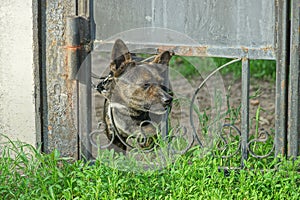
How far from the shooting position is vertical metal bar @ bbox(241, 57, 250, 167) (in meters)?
4.50

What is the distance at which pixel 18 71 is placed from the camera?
4984 millimetres

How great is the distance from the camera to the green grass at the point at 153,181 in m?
4.24

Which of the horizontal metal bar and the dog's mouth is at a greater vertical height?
the horizontal metal bar

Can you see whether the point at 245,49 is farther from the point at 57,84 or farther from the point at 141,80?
the point at 57,84

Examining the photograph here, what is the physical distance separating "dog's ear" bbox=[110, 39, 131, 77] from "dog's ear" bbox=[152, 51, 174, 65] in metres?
0.19

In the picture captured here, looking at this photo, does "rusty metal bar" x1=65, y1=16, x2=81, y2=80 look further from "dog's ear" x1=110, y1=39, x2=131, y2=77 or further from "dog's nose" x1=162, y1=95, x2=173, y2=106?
"dog's nose" x1=162, y1=95, x2=173, y2=106

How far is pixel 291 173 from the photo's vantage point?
169 inches

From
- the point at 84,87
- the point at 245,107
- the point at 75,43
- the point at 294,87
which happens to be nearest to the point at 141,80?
the point at 84,87

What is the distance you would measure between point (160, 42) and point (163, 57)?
10 centimetres

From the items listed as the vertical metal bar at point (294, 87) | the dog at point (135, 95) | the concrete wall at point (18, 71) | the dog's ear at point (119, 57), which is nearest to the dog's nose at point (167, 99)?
the dog at point (135, 95)

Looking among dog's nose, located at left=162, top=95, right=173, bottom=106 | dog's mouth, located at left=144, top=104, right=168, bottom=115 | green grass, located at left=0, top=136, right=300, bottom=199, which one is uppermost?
dog's nose, located at left=162, top=95, right=173, bottom=106

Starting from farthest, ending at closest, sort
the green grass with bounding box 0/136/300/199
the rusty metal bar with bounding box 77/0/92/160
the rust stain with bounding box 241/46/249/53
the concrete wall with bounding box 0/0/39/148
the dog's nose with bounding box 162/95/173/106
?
the concrete wall with bounding box 0/0/39/148 < the rusty metal bar with bounding box 77/0/92/160 < the dog's nose with bounding box 162/95/173/106 < the rust stain with bounding box 241/46/249/53 < the green grass with bounding box 0/136/300/199

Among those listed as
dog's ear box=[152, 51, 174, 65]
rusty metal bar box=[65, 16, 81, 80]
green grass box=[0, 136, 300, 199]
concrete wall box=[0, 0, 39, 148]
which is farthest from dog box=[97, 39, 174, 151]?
concrete wall box=[0, 0, 39, 148]

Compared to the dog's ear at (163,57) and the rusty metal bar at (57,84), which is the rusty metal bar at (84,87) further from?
the dog's ear at (163,57)
